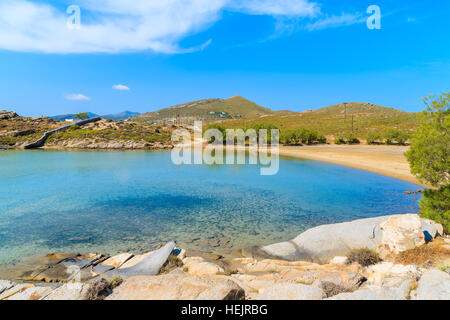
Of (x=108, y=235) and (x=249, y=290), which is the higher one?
(x=249, y=290)

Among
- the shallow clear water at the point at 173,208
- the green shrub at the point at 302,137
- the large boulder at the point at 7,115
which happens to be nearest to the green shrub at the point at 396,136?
the green shrub at the point at 302,137

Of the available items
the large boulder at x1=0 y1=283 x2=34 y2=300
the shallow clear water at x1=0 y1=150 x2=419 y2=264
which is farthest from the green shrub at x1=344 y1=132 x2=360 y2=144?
the large boulder at x1=0 y1=283 x2=34 y2=300

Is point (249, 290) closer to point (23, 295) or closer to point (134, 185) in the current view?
point (23, 295)

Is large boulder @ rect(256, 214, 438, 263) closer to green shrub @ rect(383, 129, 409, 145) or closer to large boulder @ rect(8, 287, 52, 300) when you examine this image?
large boulder @ rect(8, 287, 52, 300)

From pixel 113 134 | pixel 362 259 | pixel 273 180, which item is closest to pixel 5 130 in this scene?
pixel 113 134

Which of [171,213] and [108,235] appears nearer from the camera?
[108,235]

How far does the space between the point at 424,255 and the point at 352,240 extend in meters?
3.27

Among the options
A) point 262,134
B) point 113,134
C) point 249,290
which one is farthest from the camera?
point 113,134

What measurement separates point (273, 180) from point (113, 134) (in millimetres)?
83262

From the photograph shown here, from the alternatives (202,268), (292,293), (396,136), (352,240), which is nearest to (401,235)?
(352,240)

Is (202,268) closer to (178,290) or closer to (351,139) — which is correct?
(178,290)

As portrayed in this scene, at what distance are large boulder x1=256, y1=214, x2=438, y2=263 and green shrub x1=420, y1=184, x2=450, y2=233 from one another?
1.02m
